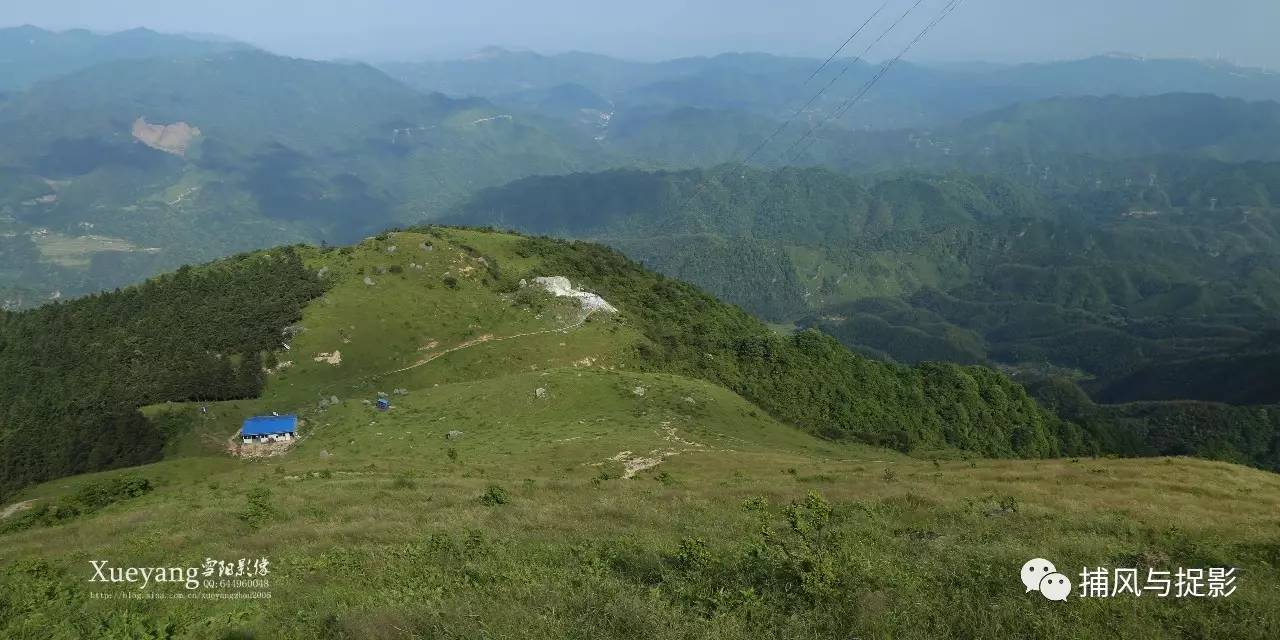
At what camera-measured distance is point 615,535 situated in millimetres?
21859

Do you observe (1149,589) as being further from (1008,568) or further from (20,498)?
(20,498)

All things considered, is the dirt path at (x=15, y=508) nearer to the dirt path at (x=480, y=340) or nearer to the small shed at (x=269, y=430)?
the small shed at (x=269, y=430)

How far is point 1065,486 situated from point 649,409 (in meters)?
34.1

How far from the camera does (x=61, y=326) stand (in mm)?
107562

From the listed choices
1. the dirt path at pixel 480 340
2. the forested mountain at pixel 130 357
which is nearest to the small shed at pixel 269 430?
the forested mountain at pixel 130 357

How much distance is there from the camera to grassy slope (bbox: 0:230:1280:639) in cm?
1280

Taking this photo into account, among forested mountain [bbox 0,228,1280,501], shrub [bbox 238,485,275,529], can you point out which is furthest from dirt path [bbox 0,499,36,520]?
forested mountain [bbox 0,228,1280,501]

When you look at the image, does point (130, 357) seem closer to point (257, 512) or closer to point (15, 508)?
→ point (15, 508)

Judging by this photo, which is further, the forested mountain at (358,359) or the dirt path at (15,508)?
the forested mountain at (358,359)

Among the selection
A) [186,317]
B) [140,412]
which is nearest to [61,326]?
[186,317]

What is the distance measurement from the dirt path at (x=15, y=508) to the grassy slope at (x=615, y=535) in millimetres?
1189

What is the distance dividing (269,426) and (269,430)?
17.4 inches

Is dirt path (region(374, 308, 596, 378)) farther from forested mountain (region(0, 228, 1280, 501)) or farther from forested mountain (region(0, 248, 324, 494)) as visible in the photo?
forested mountain (region(0, 248, 324, 494))

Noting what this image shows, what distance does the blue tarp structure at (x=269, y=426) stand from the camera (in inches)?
2325
